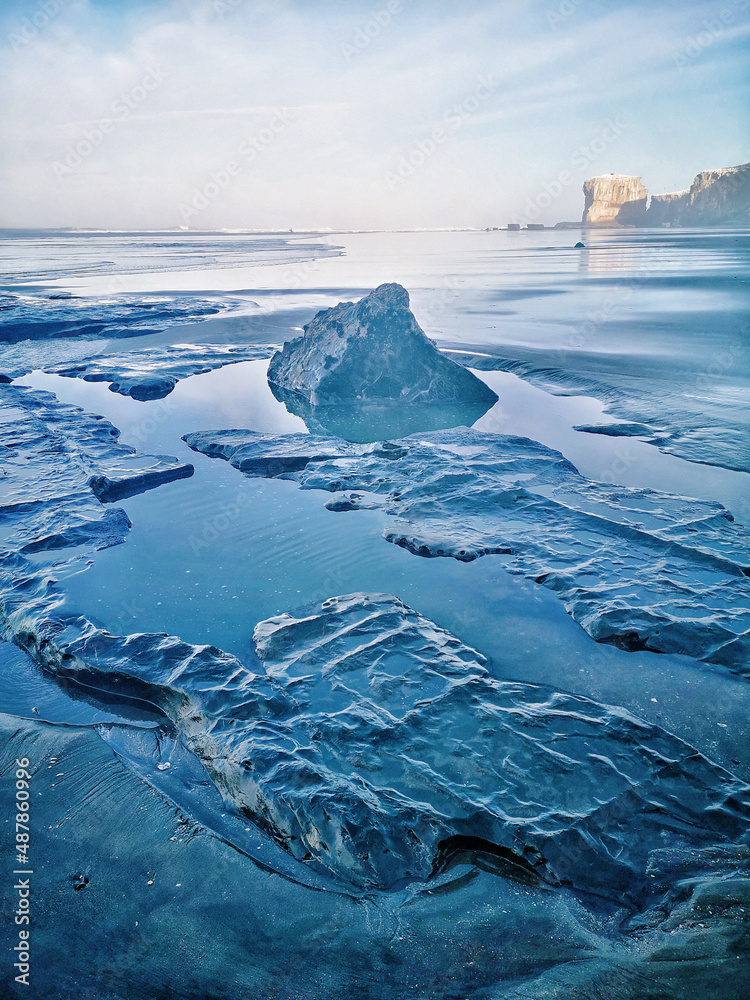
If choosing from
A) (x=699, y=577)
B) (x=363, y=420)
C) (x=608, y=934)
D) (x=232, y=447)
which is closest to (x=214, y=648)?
(x=608, y=934)

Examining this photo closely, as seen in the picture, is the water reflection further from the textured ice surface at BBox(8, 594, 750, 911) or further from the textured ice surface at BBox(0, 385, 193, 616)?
the textured ice surface at BBox(8, 594, 750, 911)

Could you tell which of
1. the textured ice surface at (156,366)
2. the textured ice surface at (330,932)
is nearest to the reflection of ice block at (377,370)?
the textured ice surface at (156,366)

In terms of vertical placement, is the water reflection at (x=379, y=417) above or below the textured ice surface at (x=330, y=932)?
above

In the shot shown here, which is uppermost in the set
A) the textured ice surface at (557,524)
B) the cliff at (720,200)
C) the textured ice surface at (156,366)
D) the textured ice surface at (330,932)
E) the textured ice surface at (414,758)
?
the cliff at (720,200)

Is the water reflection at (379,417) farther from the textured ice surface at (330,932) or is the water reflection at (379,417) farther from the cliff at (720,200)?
the cliff at (720,200)

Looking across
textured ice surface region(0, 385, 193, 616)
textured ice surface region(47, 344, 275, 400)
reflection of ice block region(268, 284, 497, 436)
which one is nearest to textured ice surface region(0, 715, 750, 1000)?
textured ice surface region(0, 385, 193, 616)

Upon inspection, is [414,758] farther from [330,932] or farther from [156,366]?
[156,366]

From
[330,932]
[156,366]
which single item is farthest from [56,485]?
[156,366]

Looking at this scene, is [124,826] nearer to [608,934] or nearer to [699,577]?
[608,934]
